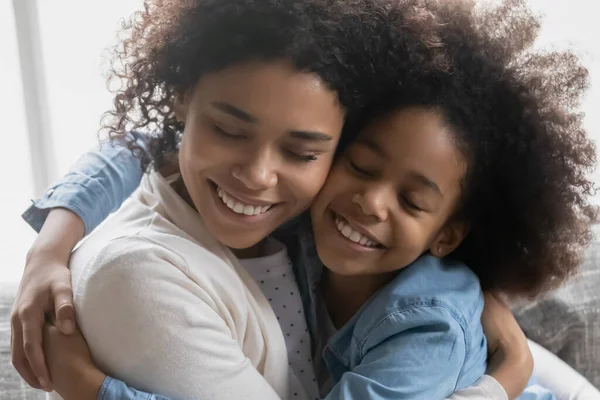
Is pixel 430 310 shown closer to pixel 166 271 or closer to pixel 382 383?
pixel 382 383

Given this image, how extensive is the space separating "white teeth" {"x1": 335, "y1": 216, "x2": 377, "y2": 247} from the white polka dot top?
0.13 meters

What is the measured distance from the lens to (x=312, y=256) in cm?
117

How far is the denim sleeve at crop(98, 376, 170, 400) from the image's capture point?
2.75 ft

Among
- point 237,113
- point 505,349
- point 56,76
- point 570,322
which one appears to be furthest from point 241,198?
point 56,76

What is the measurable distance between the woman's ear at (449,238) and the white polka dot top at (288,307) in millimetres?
225

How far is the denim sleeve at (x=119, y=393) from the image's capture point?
2.75ft


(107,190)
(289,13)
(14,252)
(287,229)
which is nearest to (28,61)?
(14,252)

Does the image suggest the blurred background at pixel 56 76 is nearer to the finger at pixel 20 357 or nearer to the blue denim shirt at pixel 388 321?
the blue denim shirt at pixel 388 321

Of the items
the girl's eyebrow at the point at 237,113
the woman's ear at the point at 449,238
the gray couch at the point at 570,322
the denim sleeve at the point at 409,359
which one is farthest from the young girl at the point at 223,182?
the gray couch at the point at 570,322

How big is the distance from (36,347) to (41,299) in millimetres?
67

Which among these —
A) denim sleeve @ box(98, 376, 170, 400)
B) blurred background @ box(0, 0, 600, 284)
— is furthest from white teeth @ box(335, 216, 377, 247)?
blurred background @ box(0, 0, 600, 284)

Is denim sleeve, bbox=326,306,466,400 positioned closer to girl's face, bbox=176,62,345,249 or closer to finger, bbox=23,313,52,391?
girl's face, bbox=176,62,345,249

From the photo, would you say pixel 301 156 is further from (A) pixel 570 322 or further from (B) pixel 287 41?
(A) pixel 570 322

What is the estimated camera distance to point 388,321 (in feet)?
3.25
